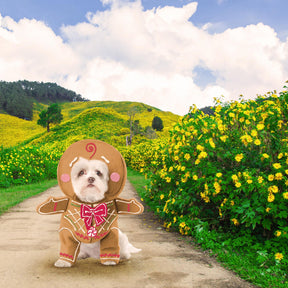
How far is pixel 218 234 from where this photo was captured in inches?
166

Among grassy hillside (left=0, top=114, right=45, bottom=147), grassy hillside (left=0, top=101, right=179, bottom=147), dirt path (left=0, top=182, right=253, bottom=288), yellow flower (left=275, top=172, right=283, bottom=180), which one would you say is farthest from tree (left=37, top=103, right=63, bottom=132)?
yellow flower (left=275, top=172, right=283, bottom=180)

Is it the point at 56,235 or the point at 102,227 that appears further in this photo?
the point at 56,235

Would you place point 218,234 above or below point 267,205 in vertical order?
below

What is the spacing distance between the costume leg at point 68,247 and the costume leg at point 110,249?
29cm

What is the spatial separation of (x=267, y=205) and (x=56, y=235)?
3.23 metres

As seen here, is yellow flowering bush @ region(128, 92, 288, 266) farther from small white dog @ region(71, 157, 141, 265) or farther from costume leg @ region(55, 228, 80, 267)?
costume leg @ region(55, 228, 80, 267)

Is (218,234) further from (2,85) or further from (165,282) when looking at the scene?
(2,85)

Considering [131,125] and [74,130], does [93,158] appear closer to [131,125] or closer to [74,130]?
[131,125]

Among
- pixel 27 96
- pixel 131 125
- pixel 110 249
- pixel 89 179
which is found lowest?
pixel 110 249

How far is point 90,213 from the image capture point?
3119 millimetres

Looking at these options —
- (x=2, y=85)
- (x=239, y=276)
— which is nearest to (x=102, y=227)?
(x=239, y=276)

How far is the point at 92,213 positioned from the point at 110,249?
461 mm

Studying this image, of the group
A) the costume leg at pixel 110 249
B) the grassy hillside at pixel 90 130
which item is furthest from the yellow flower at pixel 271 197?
the grassy hillside at pixel 90 130

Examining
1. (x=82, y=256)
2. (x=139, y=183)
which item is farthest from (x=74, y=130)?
(x=82, y=256)
